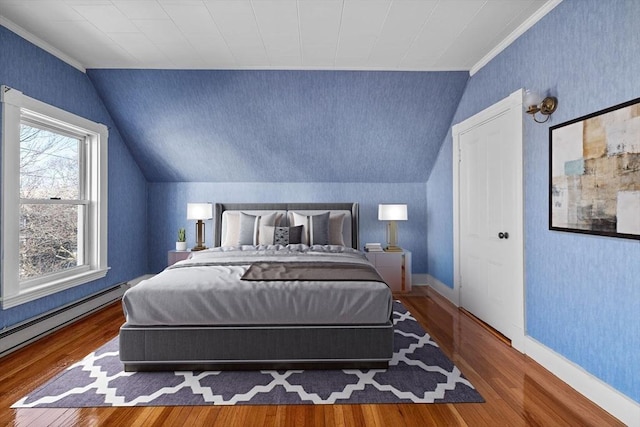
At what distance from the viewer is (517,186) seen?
2.90 metres

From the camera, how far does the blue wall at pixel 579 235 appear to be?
1.92 meters

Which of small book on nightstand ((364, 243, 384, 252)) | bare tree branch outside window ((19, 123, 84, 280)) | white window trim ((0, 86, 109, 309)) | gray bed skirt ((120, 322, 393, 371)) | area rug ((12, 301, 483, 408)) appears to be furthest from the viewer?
small book on nightstand ((364, 243, 384, 252))

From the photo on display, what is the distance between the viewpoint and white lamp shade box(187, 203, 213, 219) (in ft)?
15.3

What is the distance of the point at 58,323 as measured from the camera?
11.0ft

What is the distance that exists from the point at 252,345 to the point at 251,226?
6.82ft

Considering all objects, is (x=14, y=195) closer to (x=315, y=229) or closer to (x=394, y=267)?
(x=315, y=229)

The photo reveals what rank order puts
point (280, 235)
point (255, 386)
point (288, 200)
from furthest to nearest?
point (288, 200) < point (280, 235) < point (255, 386)

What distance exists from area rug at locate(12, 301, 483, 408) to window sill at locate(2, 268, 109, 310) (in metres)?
0.83

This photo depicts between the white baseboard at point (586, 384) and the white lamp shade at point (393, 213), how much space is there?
218 cm

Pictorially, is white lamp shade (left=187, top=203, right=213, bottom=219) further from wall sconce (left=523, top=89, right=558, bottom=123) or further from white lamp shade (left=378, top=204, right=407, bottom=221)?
wall sconce (left=523, top=89, right=558, bottom=123)

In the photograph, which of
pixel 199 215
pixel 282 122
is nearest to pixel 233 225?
pixel 199 215

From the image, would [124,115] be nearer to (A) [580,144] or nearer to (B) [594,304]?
(A) [580,144]

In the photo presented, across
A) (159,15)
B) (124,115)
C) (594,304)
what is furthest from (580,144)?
(124,115)

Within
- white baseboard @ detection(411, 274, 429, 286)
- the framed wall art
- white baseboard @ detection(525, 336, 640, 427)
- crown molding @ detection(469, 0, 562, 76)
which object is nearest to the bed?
white baseboard @ detection(525, 336, 640, 427)
